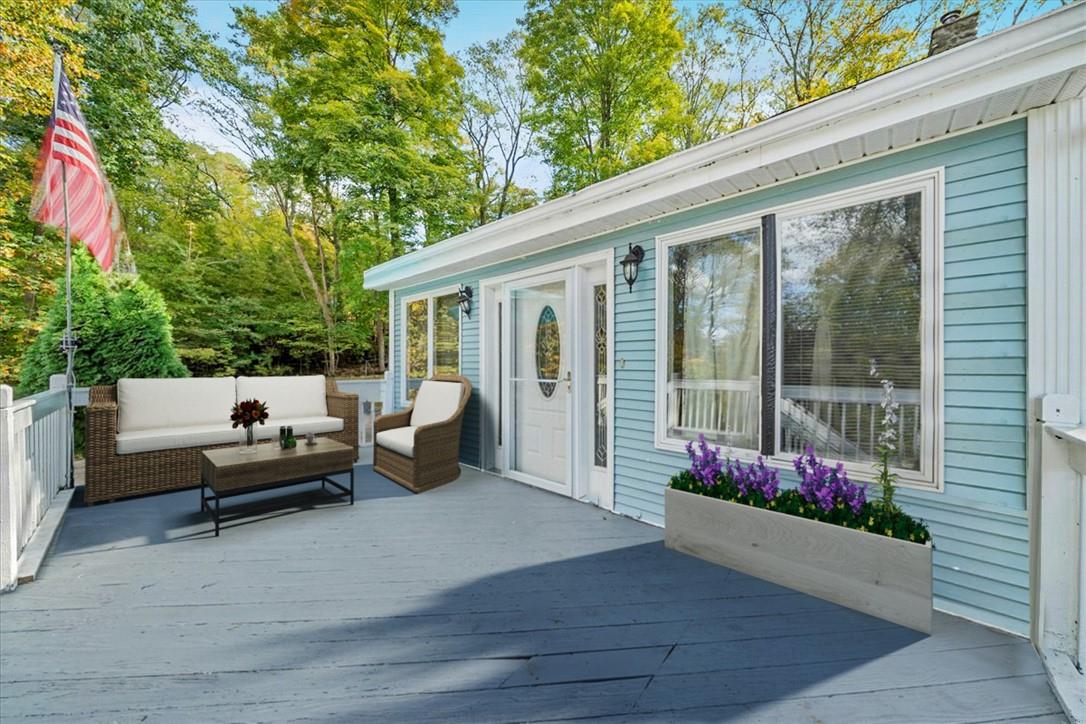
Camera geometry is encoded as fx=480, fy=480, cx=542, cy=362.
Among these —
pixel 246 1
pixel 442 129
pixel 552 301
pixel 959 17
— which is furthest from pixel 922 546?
pixel 246 1

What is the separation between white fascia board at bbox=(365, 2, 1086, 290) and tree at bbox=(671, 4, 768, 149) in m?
8.32

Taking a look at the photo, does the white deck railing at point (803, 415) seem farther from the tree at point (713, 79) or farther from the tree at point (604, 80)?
the tree at point (713, 79)

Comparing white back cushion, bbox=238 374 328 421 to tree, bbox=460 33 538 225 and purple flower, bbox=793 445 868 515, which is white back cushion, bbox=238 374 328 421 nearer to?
purple flower, bbox=793 445 868 515

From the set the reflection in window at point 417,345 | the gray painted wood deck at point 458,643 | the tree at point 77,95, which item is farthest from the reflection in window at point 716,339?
the tree at point 77,95

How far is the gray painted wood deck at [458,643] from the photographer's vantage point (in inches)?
62.7

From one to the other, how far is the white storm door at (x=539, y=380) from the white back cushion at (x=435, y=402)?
531 mm

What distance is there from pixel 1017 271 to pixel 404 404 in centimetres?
595

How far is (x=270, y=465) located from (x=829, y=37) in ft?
37.2

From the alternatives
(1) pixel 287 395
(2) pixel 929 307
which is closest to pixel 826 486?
(2) pixel 929 307

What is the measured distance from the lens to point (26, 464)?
2.84 meters

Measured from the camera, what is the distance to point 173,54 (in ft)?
31.5

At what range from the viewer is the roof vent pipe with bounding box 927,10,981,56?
227 cm

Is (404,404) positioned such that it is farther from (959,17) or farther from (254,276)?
(254,276)

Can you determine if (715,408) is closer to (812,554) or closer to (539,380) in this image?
(812,554)
